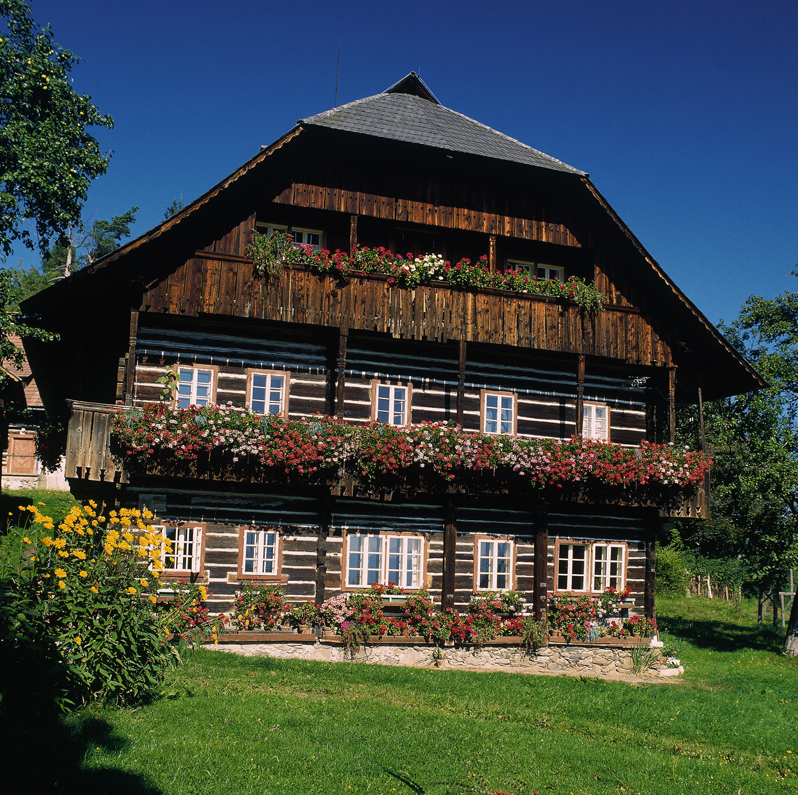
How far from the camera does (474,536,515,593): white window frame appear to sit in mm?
19953

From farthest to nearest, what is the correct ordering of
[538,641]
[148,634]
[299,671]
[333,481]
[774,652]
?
[774,652], [538,641], [333,481], [299,671], [148,634]

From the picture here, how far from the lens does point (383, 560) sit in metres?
19.2

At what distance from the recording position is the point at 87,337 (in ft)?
69.2

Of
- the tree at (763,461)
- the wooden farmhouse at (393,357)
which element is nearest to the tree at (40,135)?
the wooden farmhouse at (393,357)

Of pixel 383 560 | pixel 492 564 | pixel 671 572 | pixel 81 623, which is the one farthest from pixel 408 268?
pixel 671 572

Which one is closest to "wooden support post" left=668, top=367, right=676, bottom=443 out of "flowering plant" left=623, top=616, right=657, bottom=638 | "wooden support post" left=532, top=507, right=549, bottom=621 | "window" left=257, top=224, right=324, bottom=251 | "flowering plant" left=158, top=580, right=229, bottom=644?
"wooden support post" left=532, top=507, right=549, bottom=621

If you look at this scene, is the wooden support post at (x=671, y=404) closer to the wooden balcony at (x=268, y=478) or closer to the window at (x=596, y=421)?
the wooden balcony at (x=268, y=478)

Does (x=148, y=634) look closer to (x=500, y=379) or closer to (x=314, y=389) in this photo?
(x=314, y=389)

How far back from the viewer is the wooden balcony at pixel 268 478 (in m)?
15.8

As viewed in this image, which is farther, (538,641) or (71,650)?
(538,641)

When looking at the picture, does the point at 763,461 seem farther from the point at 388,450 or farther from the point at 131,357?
the point at 131,357

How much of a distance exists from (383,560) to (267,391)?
4.93 metres

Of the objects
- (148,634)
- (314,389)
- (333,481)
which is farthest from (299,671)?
(314,389)

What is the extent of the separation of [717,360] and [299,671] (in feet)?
44.8
